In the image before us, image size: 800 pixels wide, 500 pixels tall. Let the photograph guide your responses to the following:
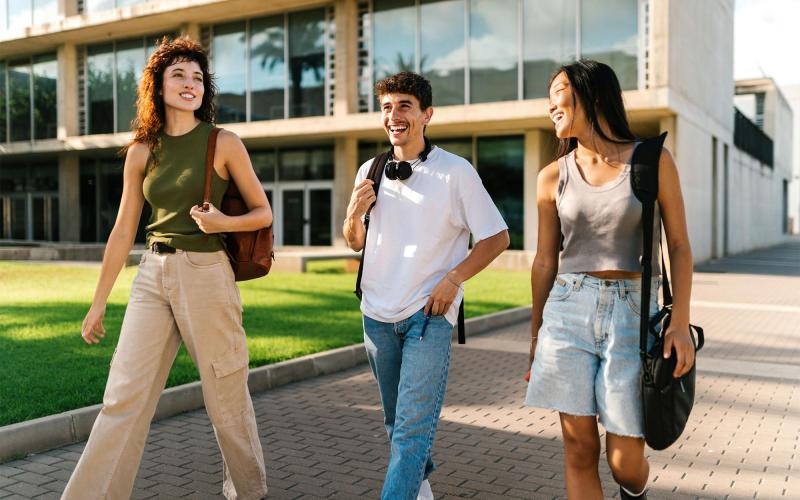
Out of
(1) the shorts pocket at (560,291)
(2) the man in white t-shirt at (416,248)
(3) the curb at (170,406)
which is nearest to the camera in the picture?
(1) the shorts pocket at (560,291)

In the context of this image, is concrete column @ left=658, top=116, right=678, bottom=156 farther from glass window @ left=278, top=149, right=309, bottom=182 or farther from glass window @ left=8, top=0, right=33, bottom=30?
glass window @ left=8, top=0, right=33, bottom=30

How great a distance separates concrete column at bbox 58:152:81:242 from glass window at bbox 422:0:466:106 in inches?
688

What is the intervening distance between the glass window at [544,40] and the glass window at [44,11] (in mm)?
19994

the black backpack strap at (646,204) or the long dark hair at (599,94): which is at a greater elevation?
the long dark hair at (599,94)

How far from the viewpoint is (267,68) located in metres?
28.2

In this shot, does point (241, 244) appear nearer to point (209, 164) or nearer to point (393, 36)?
point (209, 164)

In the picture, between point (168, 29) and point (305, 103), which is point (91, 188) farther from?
point (305, 103)

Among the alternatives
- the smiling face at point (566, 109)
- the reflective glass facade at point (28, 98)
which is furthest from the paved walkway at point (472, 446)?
the reflective glass facade at point (28, 98)

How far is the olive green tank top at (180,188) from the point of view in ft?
12.0

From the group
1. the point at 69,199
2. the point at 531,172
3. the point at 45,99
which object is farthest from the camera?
the point at 69,199

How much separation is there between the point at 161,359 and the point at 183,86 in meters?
1.28

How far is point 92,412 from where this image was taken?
5.57 meters

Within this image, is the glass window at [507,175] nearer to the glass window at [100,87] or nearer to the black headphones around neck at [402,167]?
the glass window at [100,87]

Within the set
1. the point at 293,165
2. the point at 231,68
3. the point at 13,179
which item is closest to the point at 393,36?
the point at 293,165
